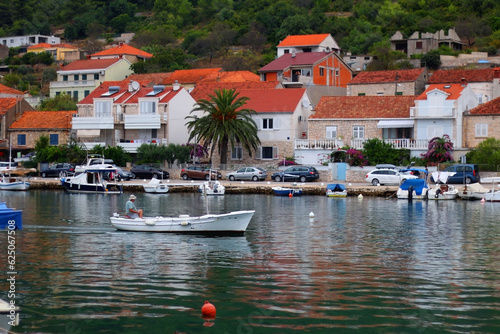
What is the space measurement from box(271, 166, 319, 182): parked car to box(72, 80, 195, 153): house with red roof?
50.7 ft

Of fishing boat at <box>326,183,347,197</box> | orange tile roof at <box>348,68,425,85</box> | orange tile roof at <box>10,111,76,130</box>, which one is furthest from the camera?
orange tile roof at <box>10,111,76,130</box>

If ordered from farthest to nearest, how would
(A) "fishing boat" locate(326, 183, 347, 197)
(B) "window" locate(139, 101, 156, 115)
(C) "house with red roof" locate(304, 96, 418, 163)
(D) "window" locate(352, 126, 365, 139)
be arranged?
(B) "window" locate(139, 101, 156, 115) < (D) "window" locate(352, 126, 365, 139) < (C) "house with red roof" locate(304, 96, 418, 163) < (A) "fishing boat" locate(326, 183, 347, 197)

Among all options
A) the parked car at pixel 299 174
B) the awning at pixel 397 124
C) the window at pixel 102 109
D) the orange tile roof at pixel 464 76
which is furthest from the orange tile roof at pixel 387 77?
the window at pixel 102 109

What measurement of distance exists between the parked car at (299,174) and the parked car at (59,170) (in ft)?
72.0

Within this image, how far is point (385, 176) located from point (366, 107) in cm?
1084

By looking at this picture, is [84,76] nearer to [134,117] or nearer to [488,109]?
[134,117]

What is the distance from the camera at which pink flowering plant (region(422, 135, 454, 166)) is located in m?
67.4

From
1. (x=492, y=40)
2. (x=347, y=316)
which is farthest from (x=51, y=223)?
(x=492, y=40)

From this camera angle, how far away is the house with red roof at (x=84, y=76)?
367 feet

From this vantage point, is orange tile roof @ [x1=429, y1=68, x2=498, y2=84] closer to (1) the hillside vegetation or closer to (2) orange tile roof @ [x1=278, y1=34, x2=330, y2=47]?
(1) the hillside vegetation

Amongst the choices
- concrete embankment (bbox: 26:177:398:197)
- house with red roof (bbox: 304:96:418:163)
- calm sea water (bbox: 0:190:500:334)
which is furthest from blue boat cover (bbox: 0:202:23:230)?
house with red roof (bbox: 304:96:418:163)

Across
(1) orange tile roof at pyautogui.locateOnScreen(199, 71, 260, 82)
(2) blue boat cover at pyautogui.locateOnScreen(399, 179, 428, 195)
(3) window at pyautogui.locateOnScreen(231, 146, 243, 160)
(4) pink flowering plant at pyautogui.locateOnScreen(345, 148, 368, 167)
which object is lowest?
(2) blue boat cover at pyautogui.locateOnScreen(399, 179, 428, 195)

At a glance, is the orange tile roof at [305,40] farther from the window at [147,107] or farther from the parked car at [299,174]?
the parked car at [299,174]

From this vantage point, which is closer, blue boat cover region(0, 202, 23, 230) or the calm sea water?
the calm sea water
